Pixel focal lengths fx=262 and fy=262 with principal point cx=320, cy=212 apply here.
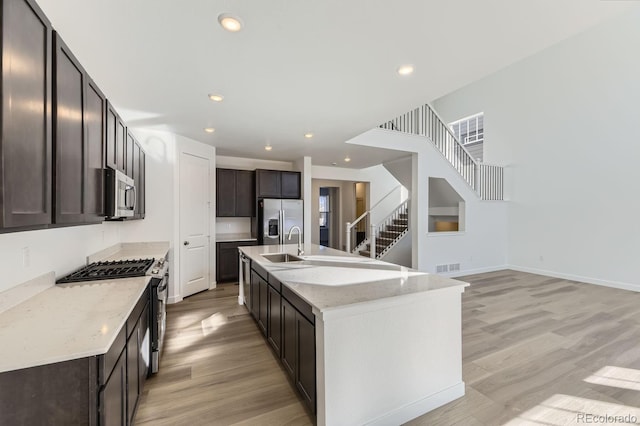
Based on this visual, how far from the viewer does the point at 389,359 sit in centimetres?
173

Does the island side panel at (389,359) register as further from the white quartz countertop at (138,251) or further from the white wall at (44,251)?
the white quartz countertop at (138,251)

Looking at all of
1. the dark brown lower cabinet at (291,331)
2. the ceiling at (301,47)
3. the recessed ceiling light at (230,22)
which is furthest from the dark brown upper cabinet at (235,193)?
the recessed ceiling light at (230,22)

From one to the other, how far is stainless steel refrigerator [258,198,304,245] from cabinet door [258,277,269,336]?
2453mm

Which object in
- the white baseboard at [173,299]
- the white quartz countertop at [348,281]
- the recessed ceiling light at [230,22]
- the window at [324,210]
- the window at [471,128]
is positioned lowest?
the white baseboard at [173,299]

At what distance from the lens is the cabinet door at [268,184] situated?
18.4 feet

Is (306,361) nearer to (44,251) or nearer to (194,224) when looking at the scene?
(44,251)

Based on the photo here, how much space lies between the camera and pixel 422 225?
5320 millimetres

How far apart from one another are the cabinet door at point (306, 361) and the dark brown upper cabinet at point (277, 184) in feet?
13.3

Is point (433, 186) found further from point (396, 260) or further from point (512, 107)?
point (512, 107)

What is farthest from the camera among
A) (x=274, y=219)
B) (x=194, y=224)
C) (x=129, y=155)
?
(x=274, y=219)

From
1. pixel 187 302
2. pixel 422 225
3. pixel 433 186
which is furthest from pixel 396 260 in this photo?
pixel 187 302

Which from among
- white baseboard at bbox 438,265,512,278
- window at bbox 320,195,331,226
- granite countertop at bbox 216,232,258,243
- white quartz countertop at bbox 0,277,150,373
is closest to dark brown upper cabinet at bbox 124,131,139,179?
white quartz countertop at bbox 0,277,150,373

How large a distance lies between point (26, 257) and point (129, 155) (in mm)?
1470

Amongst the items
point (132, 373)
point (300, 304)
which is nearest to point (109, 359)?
point (132, 373)
